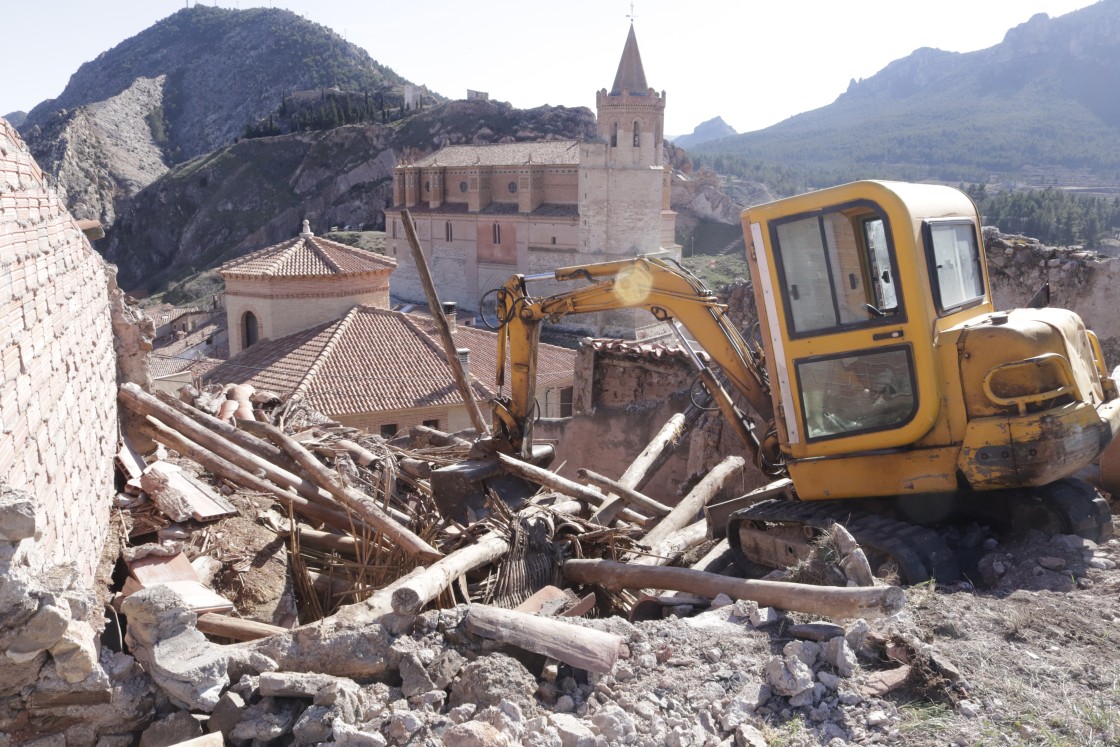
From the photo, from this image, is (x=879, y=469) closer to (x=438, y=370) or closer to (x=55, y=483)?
(x=55, y=483)

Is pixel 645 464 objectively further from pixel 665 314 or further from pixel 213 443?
pixel 213 443

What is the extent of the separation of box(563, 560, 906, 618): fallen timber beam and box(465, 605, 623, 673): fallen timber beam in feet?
3.42

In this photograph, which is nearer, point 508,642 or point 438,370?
point 508,642

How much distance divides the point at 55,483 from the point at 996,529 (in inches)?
240

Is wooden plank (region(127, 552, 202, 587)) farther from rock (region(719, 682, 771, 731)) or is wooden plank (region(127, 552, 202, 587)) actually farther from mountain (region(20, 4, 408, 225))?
mountain (region(20, 4, 408, 225))

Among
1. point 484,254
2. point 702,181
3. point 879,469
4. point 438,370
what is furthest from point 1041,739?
point 702,181

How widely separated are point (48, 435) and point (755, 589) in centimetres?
386

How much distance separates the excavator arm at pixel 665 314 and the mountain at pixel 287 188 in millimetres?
68921

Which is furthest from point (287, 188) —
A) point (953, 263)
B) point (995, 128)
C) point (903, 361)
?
point (995, 128)

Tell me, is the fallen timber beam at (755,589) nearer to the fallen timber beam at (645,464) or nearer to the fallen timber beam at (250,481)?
the fallen timber beam at (645,464)

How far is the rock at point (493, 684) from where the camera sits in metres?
3.90

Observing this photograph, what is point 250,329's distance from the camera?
24984 mm

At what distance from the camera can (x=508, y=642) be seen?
4340 mm

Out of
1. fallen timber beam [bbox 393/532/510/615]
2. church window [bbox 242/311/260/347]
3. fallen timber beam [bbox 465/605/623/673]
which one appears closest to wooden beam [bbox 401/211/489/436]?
fallen timber beam [bbox 393/532/510/615]
